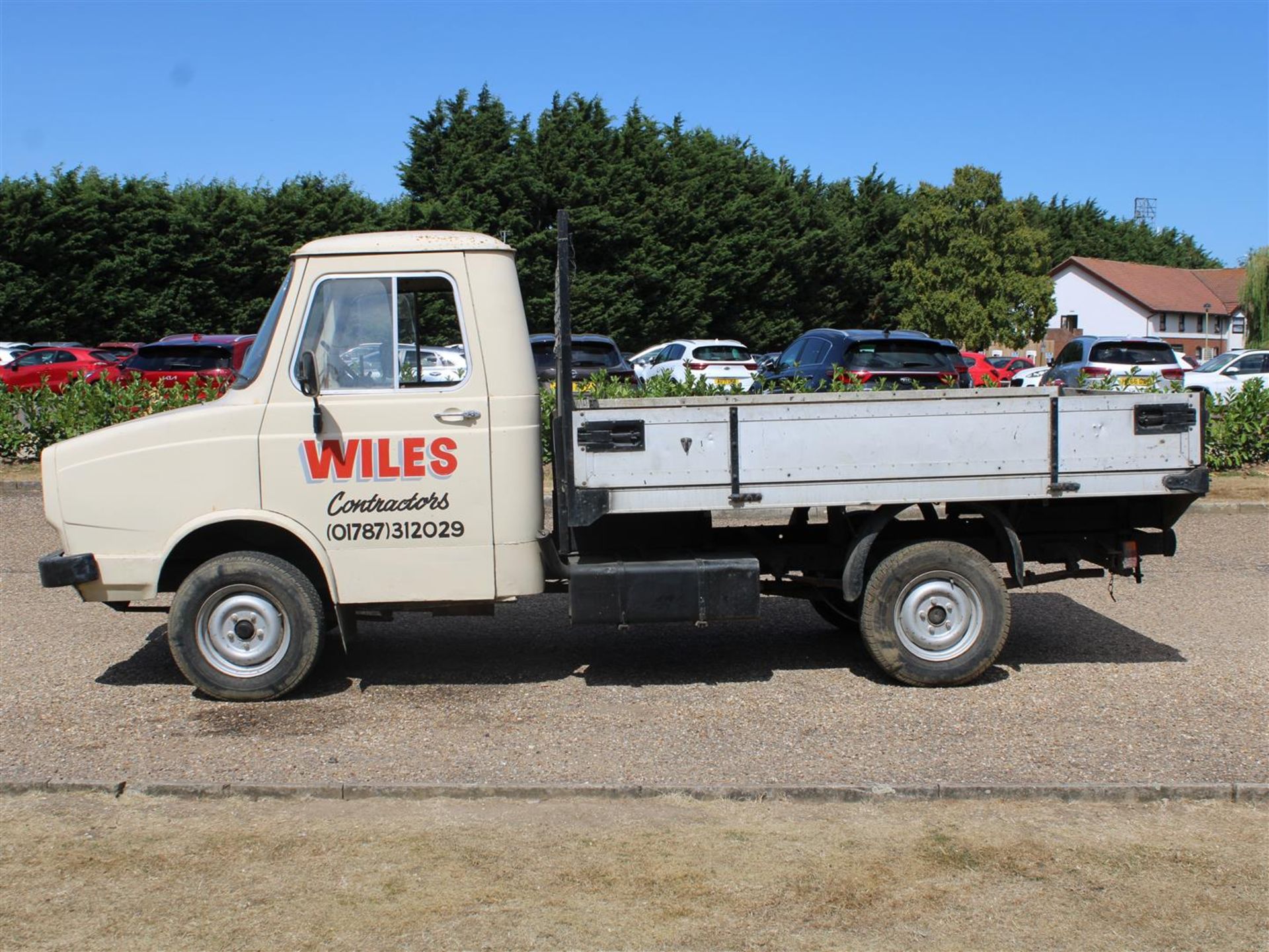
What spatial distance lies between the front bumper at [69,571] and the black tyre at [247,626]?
487mm

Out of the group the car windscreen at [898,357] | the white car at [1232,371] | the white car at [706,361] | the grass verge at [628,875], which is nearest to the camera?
the grass verge at [628,875]

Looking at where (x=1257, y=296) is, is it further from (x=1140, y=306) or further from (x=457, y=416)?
(x=457, y=416)

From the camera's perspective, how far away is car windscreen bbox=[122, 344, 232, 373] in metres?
22.2

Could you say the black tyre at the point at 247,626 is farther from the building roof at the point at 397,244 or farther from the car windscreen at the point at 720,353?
the car windscreen at the point at 720,353

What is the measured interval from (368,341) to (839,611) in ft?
11.7

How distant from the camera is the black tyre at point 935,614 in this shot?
7.07 m

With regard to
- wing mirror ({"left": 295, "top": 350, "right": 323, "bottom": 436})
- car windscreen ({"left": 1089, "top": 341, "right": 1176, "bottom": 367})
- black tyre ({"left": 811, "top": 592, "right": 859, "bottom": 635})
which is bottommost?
black tyre ({"left": 811, "top": 592, "right": 859, "bottom": 635})

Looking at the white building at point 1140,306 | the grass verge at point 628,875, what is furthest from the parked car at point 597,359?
the white building at point 1140,306

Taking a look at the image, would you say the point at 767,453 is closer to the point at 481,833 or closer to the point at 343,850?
the point at 481,833

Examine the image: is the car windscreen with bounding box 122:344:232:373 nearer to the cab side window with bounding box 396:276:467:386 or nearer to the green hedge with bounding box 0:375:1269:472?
the green hedge with bounding box 0:375:1269:472

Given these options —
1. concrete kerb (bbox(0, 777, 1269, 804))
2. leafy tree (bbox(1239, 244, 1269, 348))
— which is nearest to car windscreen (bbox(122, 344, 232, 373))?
concrete kerb (bbox(0, 777, 1269, 804))

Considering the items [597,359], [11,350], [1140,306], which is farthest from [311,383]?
[1140,306]

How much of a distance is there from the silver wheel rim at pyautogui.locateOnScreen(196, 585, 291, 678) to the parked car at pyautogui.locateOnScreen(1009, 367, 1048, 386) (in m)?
32.9

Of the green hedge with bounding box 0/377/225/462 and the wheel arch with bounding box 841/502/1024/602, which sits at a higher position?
the green hedge with bounding box 0/377/225/462
